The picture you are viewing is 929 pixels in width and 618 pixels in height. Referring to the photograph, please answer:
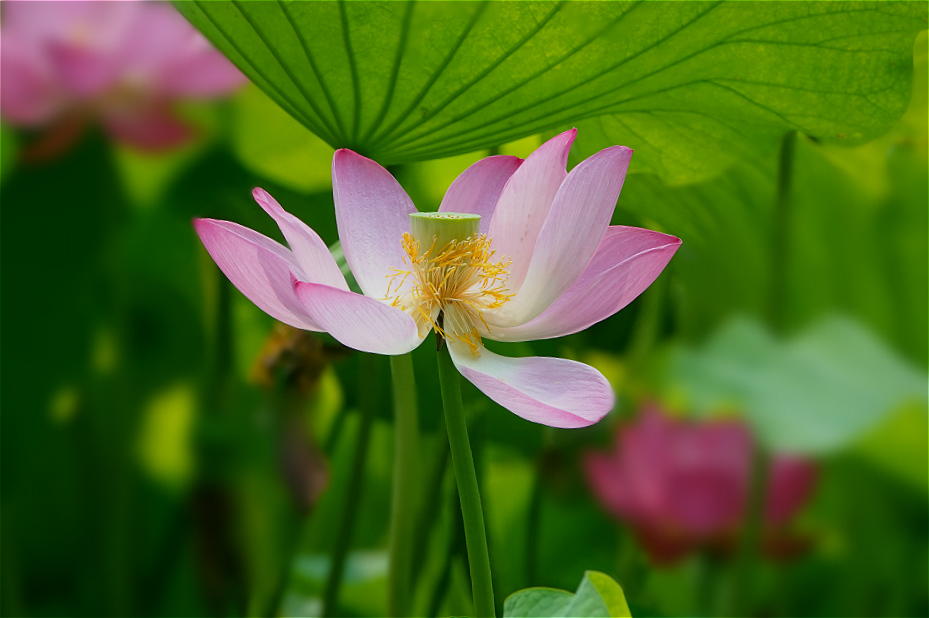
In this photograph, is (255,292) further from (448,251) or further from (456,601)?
(456,601)

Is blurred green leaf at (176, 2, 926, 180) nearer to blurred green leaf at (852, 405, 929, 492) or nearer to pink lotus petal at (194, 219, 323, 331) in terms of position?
pink lotus petal at (194, 219, 323, 331)

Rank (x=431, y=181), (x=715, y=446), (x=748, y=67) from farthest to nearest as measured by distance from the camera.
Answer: (x=715, y=446), (x=431, y=181), (x=748, y=67)

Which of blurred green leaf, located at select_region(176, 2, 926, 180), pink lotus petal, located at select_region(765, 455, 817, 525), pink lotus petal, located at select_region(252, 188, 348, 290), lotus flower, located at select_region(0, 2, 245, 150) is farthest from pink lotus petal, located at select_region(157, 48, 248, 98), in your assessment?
pink lotus petal, located at select_region(765, 455, 817, 525)

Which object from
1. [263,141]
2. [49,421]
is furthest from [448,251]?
[49,421]

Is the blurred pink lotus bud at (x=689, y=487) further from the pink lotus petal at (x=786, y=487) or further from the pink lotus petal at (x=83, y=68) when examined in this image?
the pink lotus petal at (x=83, y=68)

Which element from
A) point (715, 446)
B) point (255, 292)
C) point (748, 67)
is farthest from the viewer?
point (715, 446)

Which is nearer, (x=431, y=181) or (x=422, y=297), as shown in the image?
(x=422, y=297)

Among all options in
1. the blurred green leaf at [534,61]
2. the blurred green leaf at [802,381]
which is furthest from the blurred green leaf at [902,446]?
the blurred green leaf at [534,61]
